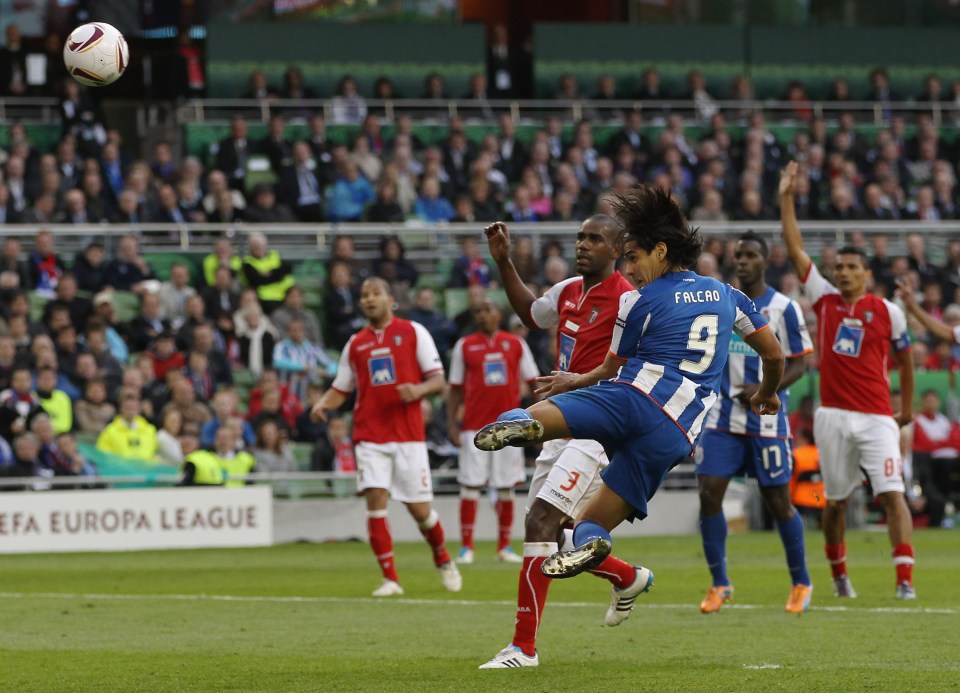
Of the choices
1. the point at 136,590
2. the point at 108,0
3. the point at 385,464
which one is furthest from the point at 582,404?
the point at 108,0

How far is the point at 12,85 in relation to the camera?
27.2 meters

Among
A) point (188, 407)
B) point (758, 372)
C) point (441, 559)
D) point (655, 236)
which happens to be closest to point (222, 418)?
point (188, 407)

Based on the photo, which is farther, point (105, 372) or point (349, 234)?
point (349, 234)

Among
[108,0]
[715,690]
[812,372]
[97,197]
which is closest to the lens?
[715,690]

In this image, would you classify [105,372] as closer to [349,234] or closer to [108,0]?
[349,234]

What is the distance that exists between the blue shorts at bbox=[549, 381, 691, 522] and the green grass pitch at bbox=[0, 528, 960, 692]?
922mm

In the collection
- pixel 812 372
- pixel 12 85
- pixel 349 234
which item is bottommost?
pixel 812 372

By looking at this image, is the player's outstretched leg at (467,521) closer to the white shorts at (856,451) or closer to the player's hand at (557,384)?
the white shorts at (856,451)

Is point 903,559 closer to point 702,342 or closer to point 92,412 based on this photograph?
point 702,342

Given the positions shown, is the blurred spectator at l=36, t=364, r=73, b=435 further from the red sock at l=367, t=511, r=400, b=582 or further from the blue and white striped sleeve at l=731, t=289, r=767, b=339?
the blue and white striped sleeve at l=731, t=289, r=767, b=339

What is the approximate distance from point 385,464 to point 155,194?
11854 mm

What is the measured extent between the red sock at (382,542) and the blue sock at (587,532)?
224 inches

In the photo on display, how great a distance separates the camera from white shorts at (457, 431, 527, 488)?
17609mm

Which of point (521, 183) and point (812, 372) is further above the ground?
point (521, 183)
